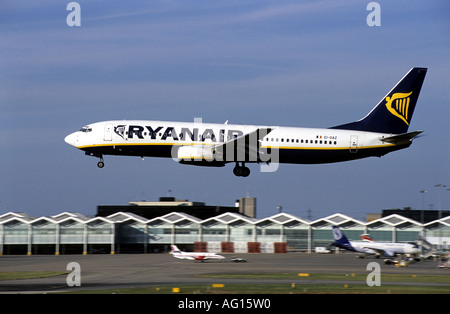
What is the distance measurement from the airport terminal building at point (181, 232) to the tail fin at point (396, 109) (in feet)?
156

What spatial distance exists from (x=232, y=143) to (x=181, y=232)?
6070 cm

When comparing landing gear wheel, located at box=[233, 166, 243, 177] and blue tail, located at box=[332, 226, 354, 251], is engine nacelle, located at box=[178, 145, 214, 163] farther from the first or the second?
blue tail, located at box=[332, 226, 354, 251]

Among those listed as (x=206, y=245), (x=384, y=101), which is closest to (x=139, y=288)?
(x=384, y=101)

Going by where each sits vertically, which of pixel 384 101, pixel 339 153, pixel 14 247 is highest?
pixel 384 101

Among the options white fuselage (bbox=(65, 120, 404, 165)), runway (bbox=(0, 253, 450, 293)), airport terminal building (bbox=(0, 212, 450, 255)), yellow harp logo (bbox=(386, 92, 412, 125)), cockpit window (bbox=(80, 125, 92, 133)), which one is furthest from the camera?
airport terminal building (bbox=(0, 212, 450, 255))

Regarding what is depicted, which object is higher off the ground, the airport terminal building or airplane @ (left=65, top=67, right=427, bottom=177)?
airplane @ (left=65, top=67, right=427, bottom=177)

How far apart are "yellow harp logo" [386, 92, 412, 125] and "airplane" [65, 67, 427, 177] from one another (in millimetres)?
2981

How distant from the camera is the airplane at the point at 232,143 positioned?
6744cm

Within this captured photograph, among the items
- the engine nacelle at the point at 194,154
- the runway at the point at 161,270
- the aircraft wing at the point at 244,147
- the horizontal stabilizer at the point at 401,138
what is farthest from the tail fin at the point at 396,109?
the runway at the point at 161,270

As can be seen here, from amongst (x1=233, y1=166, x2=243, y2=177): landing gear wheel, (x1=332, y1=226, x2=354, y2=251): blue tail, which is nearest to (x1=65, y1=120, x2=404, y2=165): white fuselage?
(x1=233, y1=166, x2=243, y2=177): landing gear wheel

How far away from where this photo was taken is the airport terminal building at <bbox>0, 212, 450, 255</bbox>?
118m

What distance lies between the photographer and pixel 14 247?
121250mm
